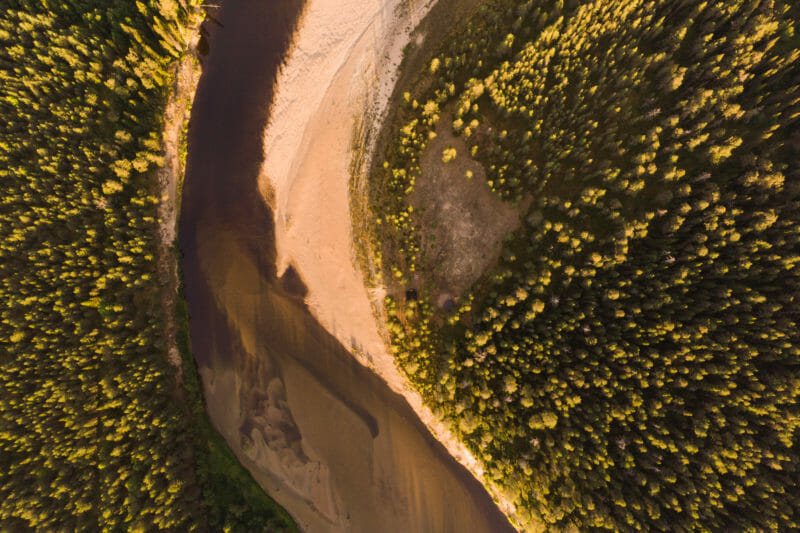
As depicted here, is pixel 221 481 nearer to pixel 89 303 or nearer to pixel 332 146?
pixel 89 303

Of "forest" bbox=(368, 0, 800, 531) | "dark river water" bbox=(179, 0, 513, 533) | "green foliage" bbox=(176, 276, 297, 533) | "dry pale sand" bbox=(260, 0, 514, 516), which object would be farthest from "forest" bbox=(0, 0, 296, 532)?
"forest" bbox=(368, 0, 800, 531)

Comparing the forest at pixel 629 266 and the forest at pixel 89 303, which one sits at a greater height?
the forest at pixel 629 266

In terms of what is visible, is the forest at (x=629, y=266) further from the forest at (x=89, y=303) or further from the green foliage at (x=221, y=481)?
the forest at (x=89, y=303)

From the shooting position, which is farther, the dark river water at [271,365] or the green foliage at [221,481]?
the dark river water at [271,365]

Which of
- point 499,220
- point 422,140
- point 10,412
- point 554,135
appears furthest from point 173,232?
point 554,135

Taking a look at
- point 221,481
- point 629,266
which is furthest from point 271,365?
point 629,266

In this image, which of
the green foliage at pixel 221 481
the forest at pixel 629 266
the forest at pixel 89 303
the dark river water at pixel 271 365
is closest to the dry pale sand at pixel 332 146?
the dark river water at pixel 271 365

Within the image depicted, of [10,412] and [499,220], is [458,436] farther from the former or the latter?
[10,412]
